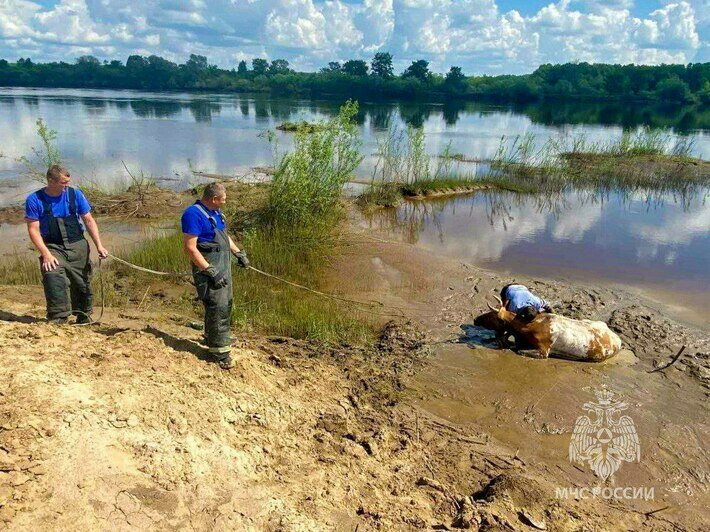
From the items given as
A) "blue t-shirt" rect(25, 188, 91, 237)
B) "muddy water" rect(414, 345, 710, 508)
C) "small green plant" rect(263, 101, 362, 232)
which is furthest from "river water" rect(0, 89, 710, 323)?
"blue t-shirt" rect(25, 188, 91, 237)

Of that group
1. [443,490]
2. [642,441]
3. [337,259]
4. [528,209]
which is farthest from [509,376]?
[528,209]

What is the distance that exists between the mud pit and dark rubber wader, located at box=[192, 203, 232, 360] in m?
0.25

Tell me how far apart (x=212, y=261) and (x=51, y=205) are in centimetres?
179

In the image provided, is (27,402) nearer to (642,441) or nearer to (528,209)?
(642,441)

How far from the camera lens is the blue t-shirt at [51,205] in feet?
14.9

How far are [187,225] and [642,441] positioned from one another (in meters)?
4.79

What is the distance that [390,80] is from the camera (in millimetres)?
78500

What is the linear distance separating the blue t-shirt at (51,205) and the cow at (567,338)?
207 inches

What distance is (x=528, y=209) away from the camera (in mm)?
15211

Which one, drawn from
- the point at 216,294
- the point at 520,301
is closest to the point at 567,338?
the point at 520,301

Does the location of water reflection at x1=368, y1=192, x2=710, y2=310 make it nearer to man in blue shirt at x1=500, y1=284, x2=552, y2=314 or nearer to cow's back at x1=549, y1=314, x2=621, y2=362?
man in blue shirt at x1=500, y1=284, x2=552, y2=314

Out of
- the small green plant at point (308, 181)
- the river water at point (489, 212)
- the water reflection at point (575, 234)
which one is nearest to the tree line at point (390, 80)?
the river water at point (489, 212)

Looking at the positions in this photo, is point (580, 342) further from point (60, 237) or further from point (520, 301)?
point (60, 237)

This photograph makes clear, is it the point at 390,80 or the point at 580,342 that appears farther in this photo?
the point at 390,80
